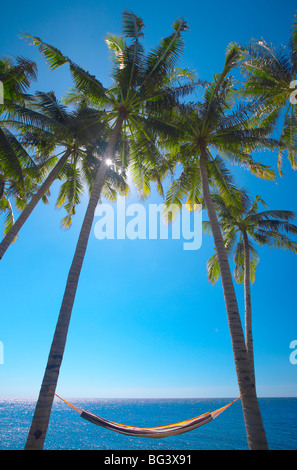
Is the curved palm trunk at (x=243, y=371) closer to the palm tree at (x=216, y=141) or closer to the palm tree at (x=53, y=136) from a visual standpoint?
the palm tree at (x=216, y=141)

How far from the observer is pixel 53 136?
893 cm

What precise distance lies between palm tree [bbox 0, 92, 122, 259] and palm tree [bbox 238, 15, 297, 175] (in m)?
5.88

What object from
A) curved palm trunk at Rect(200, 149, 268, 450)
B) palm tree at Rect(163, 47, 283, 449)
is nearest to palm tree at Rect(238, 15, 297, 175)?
palm tree at Rect(163, 47, 283, 449)

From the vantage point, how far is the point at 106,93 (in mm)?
9016

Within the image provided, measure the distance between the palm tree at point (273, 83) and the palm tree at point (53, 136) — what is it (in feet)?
19.3

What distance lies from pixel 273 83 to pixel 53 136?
809cm

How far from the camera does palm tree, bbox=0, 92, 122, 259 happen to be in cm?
849

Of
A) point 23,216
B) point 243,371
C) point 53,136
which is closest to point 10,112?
point 53,136

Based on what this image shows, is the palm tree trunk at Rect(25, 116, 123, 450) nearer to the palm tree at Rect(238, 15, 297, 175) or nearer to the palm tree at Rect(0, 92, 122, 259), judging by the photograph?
the palm tree at Rect(0, 92, 122, 259)

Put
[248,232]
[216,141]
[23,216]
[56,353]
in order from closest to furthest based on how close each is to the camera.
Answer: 1. [56,353]
2. [23,216]
3. [216,141]
4. [248,232]

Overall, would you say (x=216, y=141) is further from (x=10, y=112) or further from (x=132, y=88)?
(x=10, y=112)

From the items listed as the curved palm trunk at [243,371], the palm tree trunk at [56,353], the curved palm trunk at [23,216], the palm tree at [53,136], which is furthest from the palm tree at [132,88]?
the curved palm trunk at [243,371]
